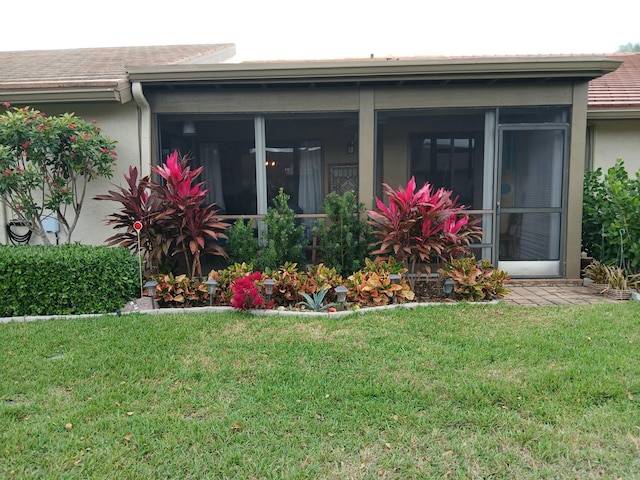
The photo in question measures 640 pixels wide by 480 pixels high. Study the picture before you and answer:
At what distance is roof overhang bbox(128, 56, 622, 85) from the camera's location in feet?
18.8

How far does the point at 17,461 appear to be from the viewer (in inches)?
93.4

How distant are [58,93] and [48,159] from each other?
2.82 ft

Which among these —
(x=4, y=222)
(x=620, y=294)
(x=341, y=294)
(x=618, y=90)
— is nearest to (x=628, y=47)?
(x=618, y=90)

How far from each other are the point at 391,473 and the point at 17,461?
6.26 ft

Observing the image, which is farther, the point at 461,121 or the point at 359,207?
the point at 461,121

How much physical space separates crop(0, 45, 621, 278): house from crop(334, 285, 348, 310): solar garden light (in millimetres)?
1850

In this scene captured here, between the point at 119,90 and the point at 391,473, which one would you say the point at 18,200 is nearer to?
the point at 119,90

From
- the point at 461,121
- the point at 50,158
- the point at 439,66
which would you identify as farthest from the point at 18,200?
the point at 461,121

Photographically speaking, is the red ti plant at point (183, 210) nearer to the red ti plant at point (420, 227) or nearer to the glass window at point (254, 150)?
the glass window at point (254, 150)

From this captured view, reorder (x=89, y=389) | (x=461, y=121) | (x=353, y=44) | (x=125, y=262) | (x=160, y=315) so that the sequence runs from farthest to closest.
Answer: (x=353, y=44), (x=461, y=121), (x=125, y=262), (x=160, y=315), (x=89, y=389)

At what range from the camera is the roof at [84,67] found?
5.80 meters

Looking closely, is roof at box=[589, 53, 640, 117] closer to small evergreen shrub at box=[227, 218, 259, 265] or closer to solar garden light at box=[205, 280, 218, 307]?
small evergreen shrub at box=[227, 218, 259, 265]

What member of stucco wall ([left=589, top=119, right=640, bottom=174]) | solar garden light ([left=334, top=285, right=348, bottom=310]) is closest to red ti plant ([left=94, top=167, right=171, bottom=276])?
solar garden light ([left=334, top=285, right=348, bottom=310])

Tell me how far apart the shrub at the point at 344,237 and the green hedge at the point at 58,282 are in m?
2.44
